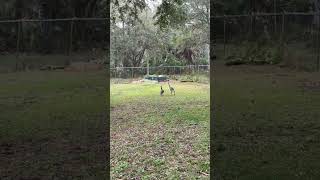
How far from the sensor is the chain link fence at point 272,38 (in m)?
9.02

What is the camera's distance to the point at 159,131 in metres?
7.38

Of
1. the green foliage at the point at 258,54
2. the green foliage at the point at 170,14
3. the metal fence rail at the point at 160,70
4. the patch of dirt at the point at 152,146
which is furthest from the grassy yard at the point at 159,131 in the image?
the green foliage at the point at 170,14

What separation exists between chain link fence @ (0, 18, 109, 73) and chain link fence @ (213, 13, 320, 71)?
252 centimetres

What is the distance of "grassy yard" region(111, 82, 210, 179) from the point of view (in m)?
5.18

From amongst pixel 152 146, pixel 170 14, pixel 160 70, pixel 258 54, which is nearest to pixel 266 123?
pixel 152 146

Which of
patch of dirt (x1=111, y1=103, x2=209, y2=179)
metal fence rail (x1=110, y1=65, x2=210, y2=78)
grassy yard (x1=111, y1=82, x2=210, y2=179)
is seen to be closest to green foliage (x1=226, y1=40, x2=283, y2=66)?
grassy yard (x1=111, y1=82, x2=210, y2=179)

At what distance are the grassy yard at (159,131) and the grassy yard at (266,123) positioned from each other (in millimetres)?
350

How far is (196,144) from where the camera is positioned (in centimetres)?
661

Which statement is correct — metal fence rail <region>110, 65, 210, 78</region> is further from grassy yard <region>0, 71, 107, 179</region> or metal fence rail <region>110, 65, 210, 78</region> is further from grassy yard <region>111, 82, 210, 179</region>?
grassy yard <region>0, 71, 107, 179</region>

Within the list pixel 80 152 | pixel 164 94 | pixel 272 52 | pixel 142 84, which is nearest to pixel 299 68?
pixel 272 52

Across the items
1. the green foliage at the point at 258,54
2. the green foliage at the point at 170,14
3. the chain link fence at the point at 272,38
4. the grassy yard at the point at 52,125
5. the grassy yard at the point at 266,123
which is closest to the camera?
the grassy yard at the point at 266,123

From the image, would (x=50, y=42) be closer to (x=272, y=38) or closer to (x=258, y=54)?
(x=258, y=54)

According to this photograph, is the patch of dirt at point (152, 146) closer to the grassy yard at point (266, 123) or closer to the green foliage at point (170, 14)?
the grassy yard at point (266, 123)

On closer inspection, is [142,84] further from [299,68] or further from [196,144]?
[196,144]
